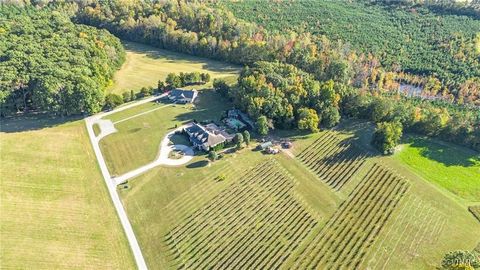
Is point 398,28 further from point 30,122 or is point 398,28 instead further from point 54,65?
point 30,122

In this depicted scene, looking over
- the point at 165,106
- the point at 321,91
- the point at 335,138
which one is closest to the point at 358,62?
the point at 321,91

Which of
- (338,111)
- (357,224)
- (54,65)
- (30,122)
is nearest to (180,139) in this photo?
(30,122)

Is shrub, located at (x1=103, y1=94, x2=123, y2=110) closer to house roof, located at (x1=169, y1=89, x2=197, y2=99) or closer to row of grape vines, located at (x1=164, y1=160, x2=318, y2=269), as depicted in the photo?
house roof, located at (x1=169, y1=89, x2=197, y2=99)

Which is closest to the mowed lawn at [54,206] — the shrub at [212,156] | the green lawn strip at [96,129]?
the green lawn strip at [96,129]

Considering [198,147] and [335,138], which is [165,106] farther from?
[335,138]

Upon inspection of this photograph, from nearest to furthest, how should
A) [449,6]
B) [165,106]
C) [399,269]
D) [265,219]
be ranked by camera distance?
[399,269] → [265,219] → [165,106] → [449,6]

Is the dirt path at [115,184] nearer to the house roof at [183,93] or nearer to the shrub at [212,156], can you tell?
the house roof at [183,93]

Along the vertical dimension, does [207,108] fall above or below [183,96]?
below

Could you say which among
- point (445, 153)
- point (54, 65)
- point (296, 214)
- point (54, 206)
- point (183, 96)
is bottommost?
point (54, 206)
